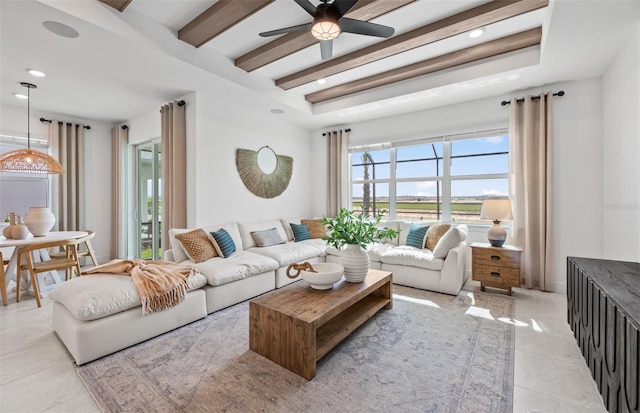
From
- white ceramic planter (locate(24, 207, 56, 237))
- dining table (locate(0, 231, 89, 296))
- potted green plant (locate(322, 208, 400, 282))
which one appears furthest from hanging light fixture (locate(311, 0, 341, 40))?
white ceramic planter (locate(24, 207, 56, 237))

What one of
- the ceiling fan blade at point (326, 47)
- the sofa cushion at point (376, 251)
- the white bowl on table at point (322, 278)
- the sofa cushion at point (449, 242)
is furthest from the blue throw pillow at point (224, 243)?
the sofa cushion at point (449, 242)

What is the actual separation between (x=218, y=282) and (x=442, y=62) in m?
3.52

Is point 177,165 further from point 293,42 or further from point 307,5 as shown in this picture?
point 307,5

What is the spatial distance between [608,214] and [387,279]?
103 inches

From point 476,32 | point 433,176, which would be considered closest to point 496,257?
point 433,176

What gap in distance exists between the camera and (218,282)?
109 inches

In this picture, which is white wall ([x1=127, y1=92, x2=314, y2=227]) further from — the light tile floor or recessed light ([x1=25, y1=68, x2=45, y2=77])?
the light tile floor

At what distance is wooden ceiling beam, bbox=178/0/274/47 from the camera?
2.28 m

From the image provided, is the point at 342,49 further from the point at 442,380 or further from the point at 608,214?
the point at 608,214

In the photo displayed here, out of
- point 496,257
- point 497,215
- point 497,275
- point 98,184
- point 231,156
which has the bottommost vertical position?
point 497,275

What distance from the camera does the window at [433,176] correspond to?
409cm

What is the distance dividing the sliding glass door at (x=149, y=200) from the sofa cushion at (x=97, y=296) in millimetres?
2372

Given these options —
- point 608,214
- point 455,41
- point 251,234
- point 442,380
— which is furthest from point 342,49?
point 608,214

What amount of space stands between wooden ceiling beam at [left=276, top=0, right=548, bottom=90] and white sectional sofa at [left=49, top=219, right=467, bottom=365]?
2140mm
